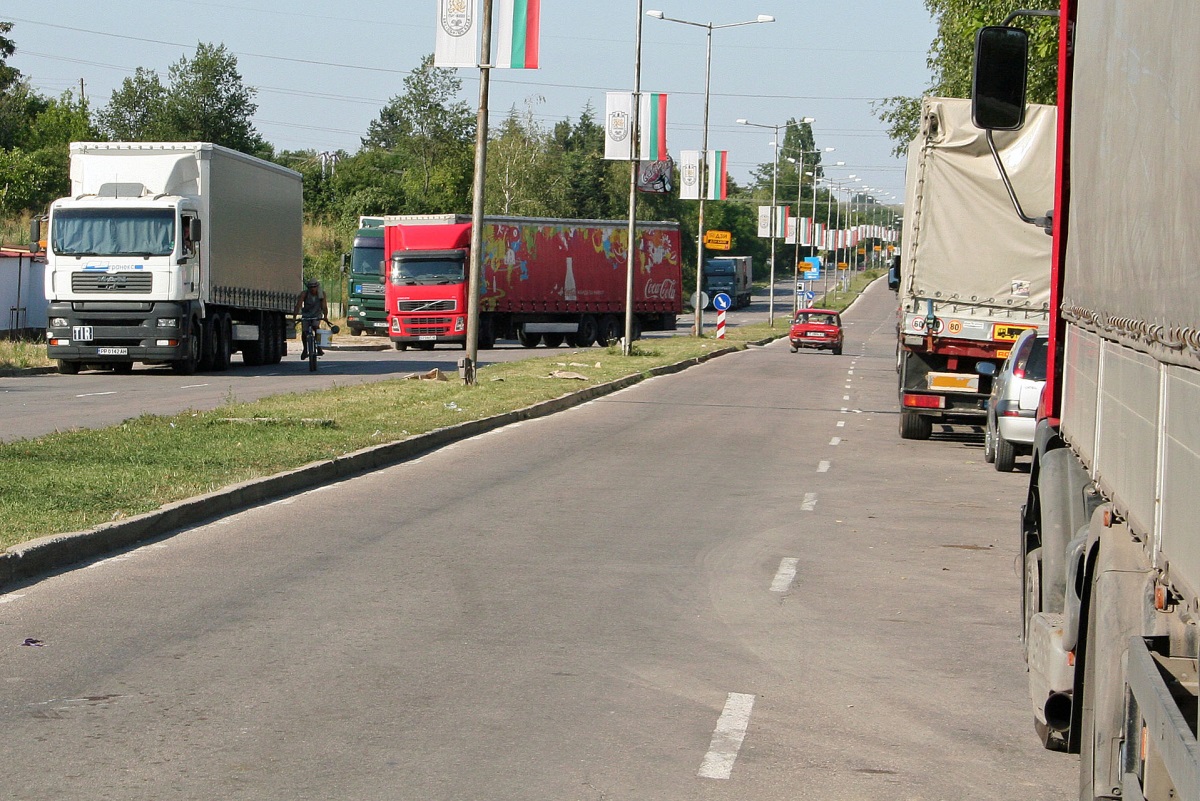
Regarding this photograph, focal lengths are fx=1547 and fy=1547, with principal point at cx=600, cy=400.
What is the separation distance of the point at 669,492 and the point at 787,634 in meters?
5.91

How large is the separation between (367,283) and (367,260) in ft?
3.39

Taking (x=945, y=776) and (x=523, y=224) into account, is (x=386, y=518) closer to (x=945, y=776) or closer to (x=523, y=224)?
(x=945, y=776)

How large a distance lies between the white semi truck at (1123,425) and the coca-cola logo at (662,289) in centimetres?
4786

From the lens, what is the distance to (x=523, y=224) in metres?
51.4

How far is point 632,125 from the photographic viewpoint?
1507 inches

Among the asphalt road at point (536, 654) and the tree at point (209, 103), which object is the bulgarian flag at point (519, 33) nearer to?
the asphalt road at point (536, 654)

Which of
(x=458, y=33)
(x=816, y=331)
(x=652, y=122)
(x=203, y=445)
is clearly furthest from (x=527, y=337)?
(x=203, y=445)

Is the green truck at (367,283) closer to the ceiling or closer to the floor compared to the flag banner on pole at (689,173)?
closer to the floor

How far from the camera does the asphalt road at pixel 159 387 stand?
19.6 metres

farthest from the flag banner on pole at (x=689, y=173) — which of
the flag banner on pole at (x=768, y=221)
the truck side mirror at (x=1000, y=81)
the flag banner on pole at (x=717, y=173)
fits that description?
the truck side mirror at (x=1000, y=81)

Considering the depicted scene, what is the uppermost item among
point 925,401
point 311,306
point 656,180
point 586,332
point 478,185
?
point 656,180

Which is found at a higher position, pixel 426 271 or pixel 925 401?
pixel 426 271

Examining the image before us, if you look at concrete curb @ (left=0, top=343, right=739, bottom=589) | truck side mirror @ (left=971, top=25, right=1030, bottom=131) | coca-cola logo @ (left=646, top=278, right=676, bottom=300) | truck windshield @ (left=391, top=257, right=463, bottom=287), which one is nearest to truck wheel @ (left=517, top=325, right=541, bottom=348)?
truck windshield @ (left=391, top=257, right=463, bottom=287)

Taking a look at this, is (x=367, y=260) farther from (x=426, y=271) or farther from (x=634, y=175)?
(x=634, y=175)
